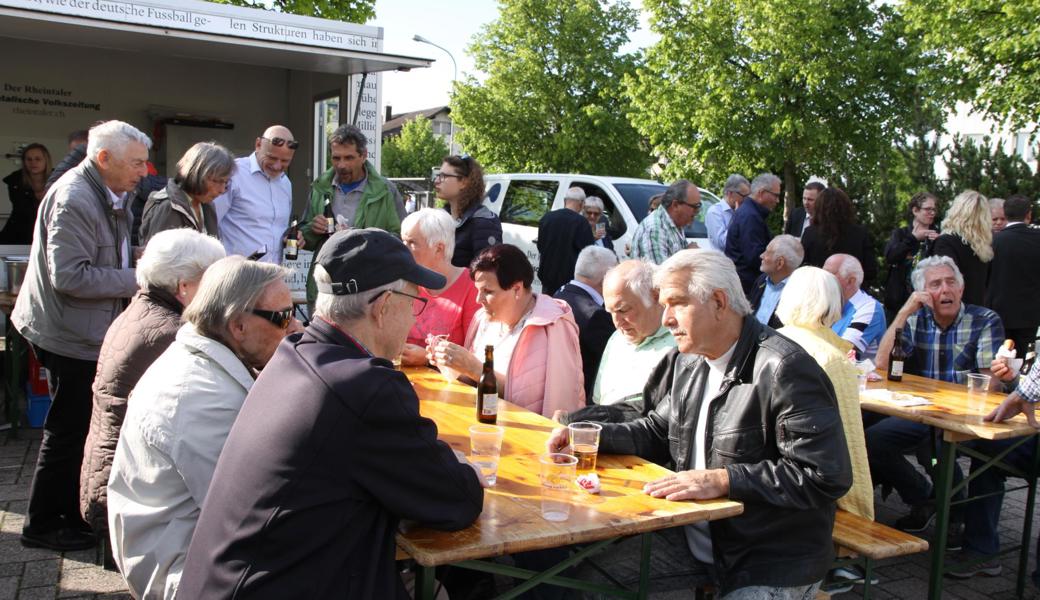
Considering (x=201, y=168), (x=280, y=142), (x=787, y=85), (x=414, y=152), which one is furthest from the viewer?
(x=414, y=152)

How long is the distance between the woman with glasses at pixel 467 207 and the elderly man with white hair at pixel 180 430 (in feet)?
10.4

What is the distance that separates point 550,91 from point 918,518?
88.6ft

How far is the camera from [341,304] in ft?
6.88

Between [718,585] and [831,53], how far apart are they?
15.7 m

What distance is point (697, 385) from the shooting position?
110 inches

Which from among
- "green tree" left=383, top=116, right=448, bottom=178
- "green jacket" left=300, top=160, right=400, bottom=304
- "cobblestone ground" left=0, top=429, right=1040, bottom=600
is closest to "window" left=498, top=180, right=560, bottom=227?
"green jacket" left=300, top=160, right=400, bottom=304

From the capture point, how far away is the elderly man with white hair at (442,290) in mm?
4398

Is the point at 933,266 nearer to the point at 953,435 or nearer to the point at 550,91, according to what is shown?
the point at 953,435

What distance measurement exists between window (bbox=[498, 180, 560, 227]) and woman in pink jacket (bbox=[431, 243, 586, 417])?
266 inches

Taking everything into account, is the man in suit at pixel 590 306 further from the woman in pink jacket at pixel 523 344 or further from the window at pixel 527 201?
the window at pixel 527 201

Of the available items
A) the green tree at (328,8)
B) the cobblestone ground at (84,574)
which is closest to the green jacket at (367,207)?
the cobblestone ground at (84,574)

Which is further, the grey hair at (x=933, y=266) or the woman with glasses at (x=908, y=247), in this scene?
the woman with glasses at (x=908, y=247)

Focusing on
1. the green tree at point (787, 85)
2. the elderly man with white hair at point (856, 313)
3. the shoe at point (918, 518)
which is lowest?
the shoe at point (918, 518)

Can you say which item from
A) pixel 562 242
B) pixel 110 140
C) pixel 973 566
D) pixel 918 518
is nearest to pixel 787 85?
pixel 562 242
